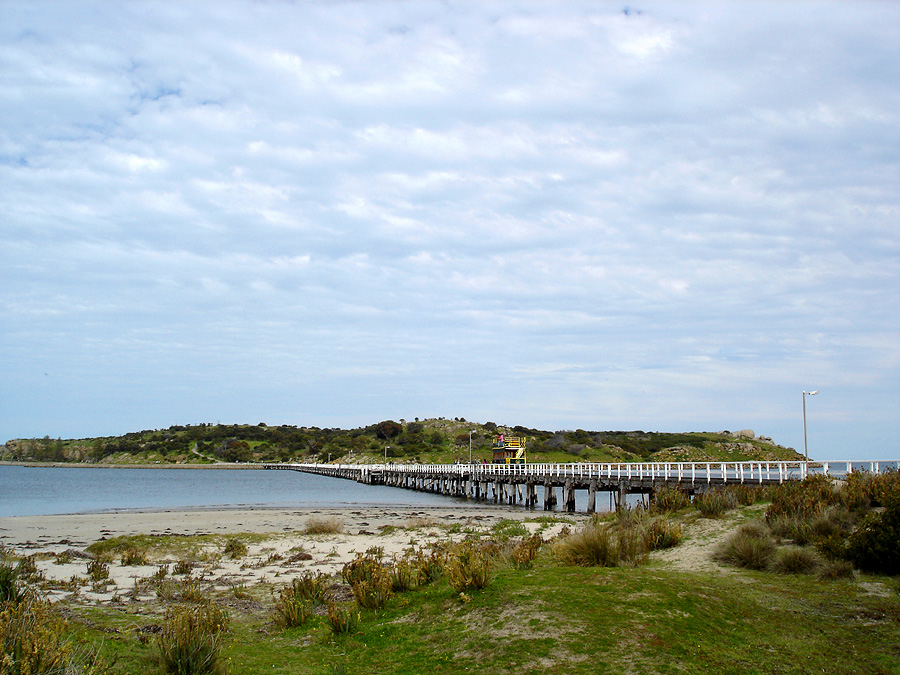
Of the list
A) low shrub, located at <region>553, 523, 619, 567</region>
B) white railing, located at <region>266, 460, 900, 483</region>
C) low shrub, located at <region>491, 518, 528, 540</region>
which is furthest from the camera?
white railing, located at <region>266, 460, 900, 483</region>

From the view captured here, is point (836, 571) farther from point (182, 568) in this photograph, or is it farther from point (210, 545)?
point (210, 545)

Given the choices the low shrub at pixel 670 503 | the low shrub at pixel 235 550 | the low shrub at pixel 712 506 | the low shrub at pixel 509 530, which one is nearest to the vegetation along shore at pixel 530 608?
the low shrub at pixel 712 506

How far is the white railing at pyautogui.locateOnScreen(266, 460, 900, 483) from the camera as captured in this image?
23709 mm

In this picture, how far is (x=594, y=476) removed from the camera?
37.6 meters

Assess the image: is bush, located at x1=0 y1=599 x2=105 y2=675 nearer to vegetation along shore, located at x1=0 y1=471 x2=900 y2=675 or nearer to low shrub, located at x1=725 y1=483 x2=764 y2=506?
vegetation along shore, located at x1=0 y1=471 x2=900 y2=675

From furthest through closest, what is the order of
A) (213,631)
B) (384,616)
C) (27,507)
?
(27,507)
(384,616)
(213,631)

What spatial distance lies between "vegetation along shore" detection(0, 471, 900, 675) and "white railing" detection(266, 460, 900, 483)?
8.92m

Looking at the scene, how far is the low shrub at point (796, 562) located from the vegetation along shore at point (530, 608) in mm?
28

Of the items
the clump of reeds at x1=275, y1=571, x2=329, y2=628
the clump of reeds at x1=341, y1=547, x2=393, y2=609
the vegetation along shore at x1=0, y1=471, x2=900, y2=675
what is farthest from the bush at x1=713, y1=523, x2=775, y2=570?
the clump of reeds at x1=275, y1=571, x2=329, y2=628

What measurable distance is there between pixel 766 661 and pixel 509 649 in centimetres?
277

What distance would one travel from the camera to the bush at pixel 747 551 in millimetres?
11781

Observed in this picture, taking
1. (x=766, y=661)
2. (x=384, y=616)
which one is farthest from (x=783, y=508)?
(x=384, y=616)

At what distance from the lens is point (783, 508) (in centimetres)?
1495

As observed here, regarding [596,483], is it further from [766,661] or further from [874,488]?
[766,661]
